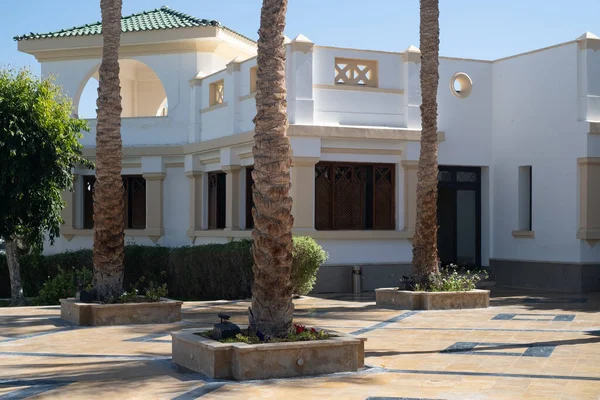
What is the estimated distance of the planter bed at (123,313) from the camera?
44.2 feet

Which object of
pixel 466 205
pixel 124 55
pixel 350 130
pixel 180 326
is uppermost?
pixel 124 55

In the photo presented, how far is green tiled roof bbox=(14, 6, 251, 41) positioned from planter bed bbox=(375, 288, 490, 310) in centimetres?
1122

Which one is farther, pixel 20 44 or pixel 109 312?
pixel 20 44

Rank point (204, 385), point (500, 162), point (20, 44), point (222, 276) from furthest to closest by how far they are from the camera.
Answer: point (20, 44)
point (500, 162)
point (222, 276)
point (204, 385)

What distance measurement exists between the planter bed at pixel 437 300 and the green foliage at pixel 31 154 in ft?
29.1

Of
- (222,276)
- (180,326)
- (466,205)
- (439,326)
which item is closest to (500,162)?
(466,205)

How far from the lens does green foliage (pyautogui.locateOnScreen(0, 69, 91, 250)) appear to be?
781 inches

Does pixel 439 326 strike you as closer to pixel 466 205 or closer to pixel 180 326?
pixel 180 326

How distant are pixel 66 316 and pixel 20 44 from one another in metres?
13.9

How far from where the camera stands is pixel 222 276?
19859 millimetres

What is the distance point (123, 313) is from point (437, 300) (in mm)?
5616

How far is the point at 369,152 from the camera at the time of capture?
20656mm

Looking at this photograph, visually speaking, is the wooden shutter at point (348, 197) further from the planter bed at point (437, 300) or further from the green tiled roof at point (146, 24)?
the green tiled roof at point (146, 24)

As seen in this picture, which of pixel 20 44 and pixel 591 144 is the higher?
pixel 20 44
